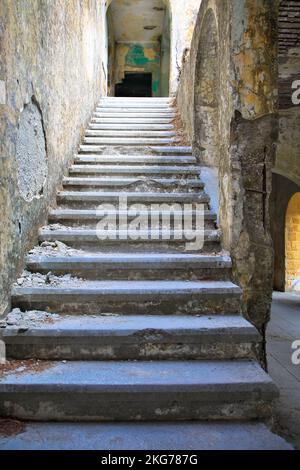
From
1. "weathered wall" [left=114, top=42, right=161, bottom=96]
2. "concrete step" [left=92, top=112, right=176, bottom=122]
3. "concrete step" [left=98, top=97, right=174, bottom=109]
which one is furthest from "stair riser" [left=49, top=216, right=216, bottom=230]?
"weathered wall" [left=114, top=42, right=161, bottom=96]

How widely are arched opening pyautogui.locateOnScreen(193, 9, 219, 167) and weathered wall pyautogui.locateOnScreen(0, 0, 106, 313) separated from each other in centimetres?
143

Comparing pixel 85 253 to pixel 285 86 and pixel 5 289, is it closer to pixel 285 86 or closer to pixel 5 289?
pixel 5 289

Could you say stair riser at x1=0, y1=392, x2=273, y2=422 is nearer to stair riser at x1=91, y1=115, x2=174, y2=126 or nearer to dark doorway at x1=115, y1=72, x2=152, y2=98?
stair riser at x1=91, y1=115, x2=174, y2=126

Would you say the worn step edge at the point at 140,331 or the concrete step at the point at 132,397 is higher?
the worn step edge at the point at 140,331

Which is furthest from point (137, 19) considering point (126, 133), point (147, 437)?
Answer: point (147, 437)

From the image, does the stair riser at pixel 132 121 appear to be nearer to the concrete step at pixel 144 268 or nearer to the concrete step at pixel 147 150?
the concrete step at pixel 147 150

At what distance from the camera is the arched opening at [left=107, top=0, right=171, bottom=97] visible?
40.0 ft

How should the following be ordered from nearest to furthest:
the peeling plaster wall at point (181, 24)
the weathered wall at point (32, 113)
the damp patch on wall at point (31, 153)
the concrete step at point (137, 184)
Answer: the weathered wall at point (32, 113) < the damp patch on wall at point (31, 153) < the concrete step at point (137, 184) < the peeling plaster wall at point (181, 24)

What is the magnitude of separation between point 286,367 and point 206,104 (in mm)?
3010

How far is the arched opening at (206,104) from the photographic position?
4621 millimetres

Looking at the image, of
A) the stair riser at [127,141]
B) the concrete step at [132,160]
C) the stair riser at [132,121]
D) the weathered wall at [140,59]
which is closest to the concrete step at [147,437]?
the concrete step at [132,160]

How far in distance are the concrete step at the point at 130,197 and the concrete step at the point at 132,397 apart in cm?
205
